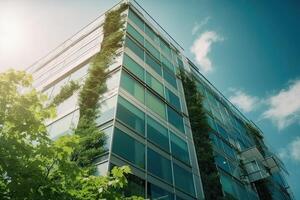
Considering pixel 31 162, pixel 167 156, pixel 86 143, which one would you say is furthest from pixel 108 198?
pixel 167 156

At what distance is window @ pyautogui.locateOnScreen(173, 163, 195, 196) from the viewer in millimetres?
15165

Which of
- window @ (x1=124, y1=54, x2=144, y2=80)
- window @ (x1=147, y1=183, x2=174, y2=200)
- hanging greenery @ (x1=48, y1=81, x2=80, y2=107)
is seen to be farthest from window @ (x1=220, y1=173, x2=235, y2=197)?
hanging greenery @ (x1=48, y1=81, x2=80, y2=107)

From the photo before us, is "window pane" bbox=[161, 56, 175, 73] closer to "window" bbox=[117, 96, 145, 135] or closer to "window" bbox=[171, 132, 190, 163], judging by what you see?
"window" bbox=[171, 132, 190, 163]

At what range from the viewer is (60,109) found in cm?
1830

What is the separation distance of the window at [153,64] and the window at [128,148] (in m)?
8.71

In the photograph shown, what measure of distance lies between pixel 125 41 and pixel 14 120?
549 inches

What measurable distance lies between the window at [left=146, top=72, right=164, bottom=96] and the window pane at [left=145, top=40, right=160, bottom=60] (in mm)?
3401

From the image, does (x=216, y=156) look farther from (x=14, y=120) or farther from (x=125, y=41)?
(x=14, y=120)

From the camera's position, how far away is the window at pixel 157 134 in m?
15.9

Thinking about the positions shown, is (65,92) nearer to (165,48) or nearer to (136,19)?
(136,19)

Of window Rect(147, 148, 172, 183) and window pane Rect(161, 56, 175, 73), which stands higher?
window pane Rect(161, 56, 175, 73)

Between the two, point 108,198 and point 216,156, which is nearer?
point 108,198

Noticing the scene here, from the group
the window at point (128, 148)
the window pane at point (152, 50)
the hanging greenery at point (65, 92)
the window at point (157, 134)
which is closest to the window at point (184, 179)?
the window at point (157, 134)

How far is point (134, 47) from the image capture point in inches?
837
